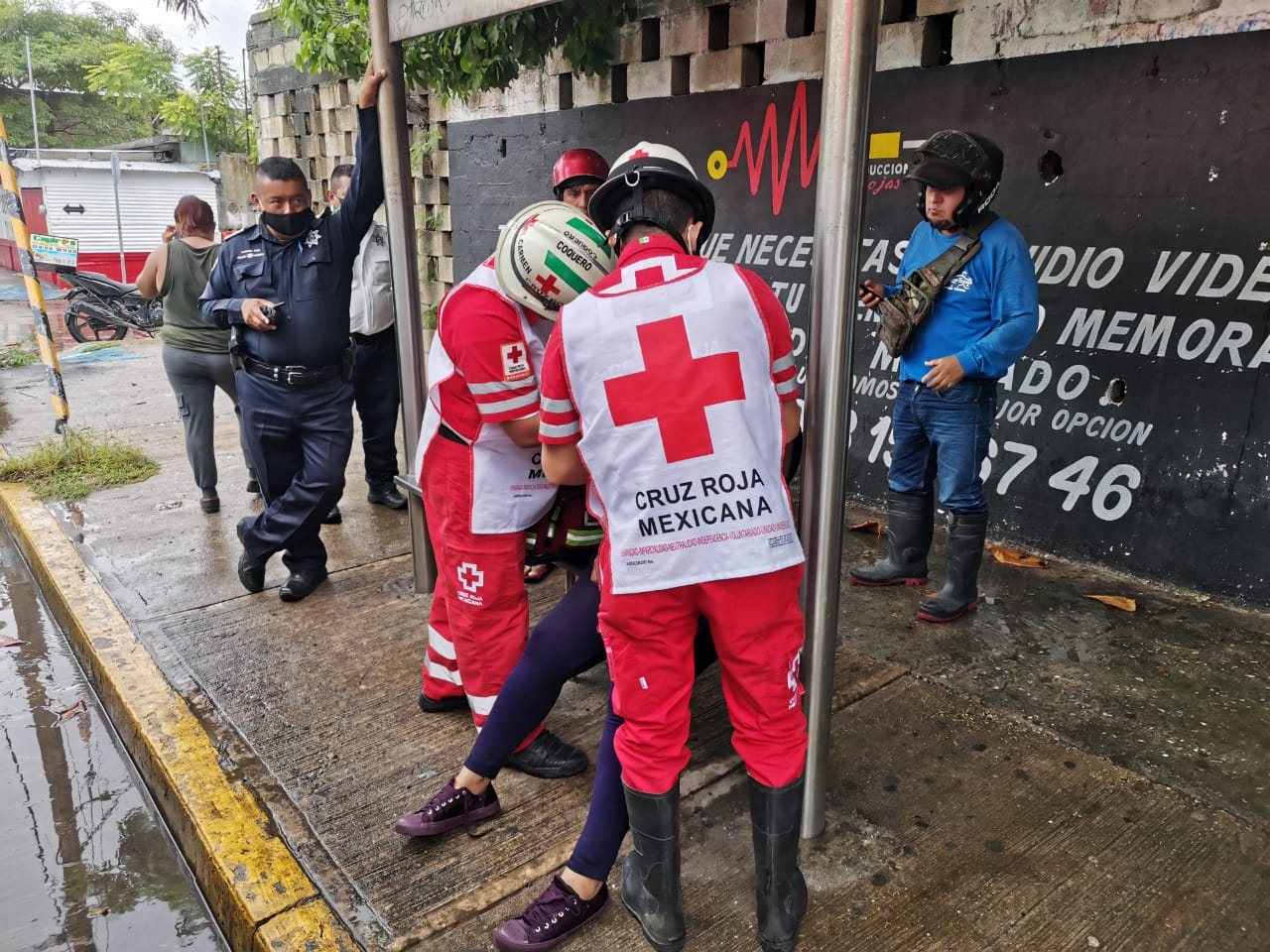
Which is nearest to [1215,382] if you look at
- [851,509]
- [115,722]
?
[851,509]

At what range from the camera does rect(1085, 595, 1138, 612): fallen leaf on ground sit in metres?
4.00

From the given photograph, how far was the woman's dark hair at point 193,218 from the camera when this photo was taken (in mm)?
5344

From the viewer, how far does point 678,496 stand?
2.01m

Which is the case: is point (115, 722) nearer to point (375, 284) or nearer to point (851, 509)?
point (375, 284)

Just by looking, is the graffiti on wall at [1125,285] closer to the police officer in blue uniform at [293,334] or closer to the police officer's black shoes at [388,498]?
the police officer in blue uniform at [293,334]

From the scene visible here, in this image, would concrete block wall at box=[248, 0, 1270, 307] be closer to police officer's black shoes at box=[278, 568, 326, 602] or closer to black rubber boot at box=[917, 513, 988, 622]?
black rubber boot at box=[917, 513, 988, 622]

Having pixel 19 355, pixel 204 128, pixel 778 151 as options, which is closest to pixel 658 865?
pixel 778 151

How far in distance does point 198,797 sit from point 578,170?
2.28 m

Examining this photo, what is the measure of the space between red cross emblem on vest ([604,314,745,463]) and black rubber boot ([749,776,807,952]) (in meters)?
0.82

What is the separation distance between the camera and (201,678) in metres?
3.62

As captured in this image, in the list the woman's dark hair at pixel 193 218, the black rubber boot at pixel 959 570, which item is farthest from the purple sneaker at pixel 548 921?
the woman's dark hair at pixel 193 218

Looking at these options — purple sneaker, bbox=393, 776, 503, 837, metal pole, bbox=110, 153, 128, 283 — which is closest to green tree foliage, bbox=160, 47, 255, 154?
metal pole, bbox=110, 153, 128, 283

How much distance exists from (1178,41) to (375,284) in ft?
12.8

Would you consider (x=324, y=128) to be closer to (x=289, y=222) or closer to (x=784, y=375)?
(x=289, y=222)
